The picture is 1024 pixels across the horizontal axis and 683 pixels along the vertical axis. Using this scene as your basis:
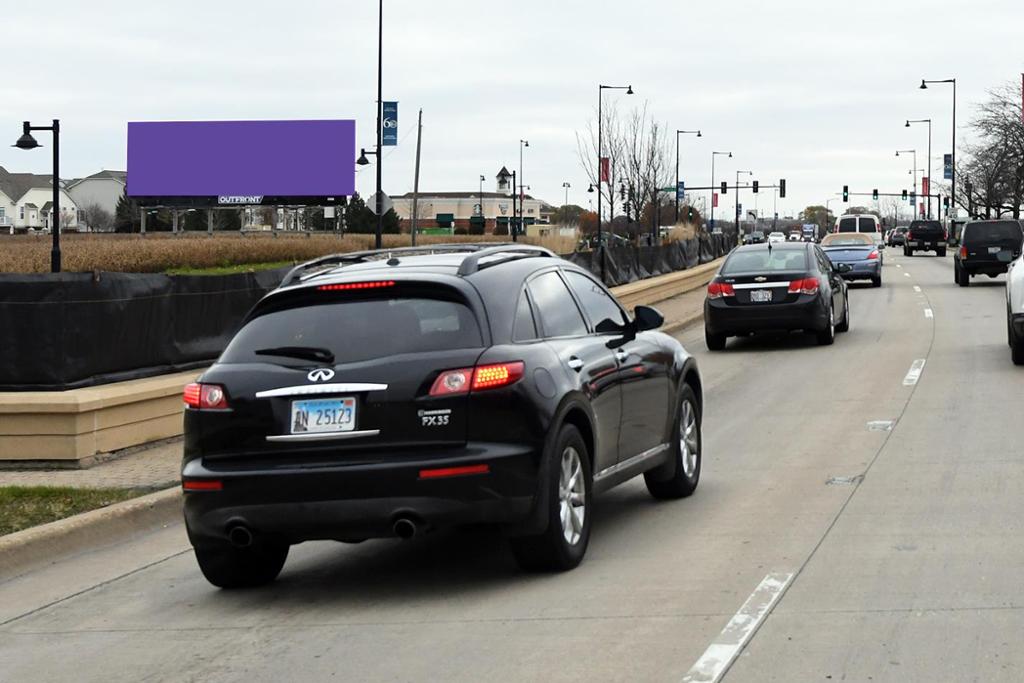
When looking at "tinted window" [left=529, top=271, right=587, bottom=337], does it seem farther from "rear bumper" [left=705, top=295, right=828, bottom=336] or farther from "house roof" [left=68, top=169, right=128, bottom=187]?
"house roof" [left=68, top=169, right=128, bottom=187]

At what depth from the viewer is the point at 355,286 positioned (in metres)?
7.64

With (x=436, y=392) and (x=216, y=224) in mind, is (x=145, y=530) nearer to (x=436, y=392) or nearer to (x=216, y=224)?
(x=436, y=392)

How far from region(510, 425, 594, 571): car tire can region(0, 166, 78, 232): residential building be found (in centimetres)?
16132

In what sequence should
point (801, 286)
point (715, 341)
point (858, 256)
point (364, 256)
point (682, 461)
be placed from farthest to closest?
1. point (858, 256)
2. point (715, 341)
3. point (801, 286)
4. point (682, 461)
5. point (364, 256)

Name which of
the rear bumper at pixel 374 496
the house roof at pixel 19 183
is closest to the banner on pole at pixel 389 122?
the rear bumper at pixel 374 496

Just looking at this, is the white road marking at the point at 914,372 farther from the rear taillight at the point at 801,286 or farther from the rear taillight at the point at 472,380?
the rear taillight at the point at 472,380

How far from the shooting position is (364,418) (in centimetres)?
723

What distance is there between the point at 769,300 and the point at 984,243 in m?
18.1

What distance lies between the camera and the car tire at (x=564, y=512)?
755 centimetres

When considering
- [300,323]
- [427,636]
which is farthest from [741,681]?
[300,323]

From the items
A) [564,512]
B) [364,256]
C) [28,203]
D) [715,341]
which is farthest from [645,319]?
[28,203]

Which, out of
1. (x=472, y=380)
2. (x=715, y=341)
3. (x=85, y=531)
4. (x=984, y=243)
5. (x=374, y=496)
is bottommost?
(x=85, y=531)

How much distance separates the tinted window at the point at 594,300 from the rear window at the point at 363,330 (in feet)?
5.14

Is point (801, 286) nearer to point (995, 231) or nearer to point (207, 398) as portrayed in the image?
point (207, 398)
